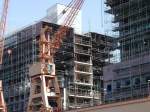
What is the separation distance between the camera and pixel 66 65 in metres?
111

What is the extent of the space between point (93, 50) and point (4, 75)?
22.2 metres

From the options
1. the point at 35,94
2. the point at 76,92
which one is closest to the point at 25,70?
the point at 76,92

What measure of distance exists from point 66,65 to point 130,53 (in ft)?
80.8

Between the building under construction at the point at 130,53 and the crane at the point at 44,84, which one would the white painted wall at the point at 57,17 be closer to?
the building under construction at the point at 130,53

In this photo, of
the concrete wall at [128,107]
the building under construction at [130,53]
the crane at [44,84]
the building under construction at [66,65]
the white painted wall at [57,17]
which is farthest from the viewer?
the white painted wall at [57,17]

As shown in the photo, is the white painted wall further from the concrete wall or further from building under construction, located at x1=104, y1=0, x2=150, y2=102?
the concrete wall

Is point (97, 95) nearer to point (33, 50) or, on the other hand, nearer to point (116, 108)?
point (33, 50)

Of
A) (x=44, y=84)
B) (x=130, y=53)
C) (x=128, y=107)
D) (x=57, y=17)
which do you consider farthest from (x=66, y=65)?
(x=128, y=107)

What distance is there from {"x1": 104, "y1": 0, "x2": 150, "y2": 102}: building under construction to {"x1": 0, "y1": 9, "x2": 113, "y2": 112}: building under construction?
13.8 m

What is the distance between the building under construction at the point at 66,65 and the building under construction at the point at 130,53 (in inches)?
544

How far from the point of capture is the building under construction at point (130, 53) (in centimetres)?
8612

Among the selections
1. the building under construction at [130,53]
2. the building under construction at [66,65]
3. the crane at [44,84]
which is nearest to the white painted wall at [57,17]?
the building under construction at [66,65]

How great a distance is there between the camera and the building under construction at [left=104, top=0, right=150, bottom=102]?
8612 cm

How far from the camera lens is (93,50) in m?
118
